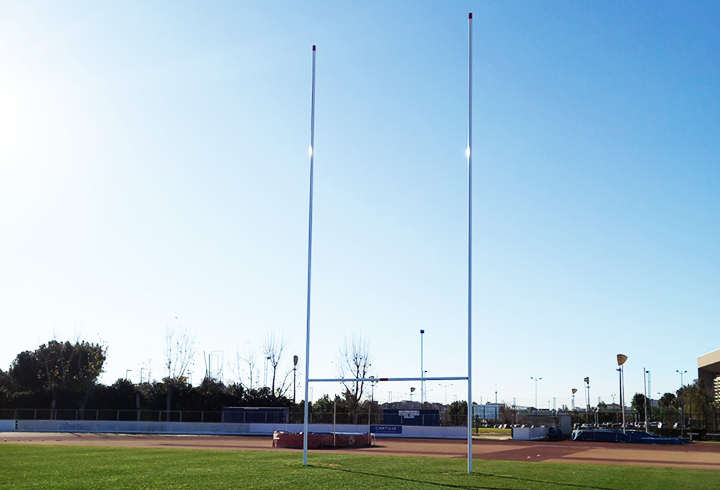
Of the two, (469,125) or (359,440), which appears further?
(359,440)

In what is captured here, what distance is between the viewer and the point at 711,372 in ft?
268

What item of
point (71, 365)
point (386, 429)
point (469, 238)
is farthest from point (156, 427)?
point (469, 238)

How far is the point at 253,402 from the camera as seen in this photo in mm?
74938

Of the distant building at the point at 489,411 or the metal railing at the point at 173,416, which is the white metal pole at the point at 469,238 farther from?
the distant building at the point at 489,411

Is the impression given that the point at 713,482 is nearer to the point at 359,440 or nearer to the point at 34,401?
the point at 359,440

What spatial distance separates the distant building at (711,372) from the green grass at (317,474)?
54.1 m

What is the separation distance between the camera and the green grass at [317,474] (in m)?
17.5

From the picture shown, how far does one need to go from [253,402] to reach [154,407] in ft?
30.3

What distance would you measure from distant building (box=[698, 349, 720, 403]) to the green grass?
54.1m

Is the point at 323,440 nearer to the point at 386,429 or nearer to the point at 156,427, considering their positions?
the point at 386,429

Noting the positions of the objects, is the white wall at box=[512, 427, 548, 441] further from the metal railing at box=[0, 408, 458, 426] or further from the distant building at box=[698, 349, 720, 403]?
the distant building at box=[698, 349, 720, 403]

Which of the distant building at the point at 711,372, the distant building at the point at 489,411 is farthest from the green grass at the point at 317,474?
the distant building at the point at 711,372

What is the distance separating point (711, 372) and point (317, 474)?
7251 cm

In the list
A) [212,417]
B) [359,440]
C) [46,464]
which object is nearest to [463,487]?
[46,464]
